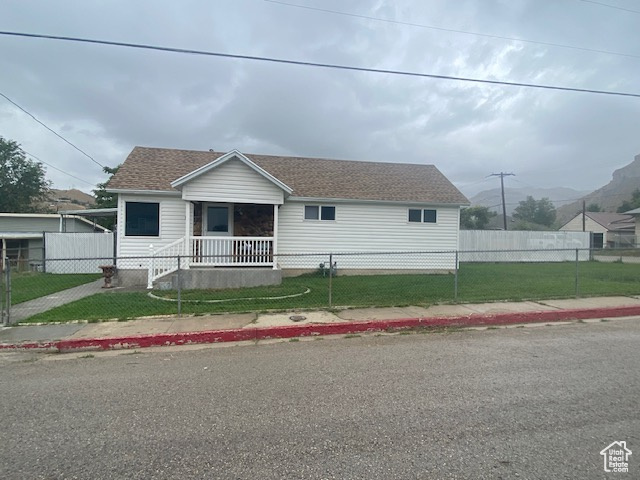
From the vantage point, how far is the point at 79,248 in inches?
676

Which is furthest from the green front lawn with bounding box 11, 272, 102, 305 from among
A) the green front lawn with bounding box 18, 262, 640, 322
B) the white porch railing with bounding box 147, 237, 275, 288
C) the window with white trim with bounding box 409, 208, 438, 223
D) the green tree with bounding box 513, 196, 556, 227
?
the green tree with bounding box 513, 196, 556, 227

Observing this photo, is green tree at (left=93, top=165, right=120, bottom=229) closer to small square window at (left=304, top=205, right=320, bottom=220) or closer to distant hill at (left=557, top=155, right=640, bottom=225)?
small square window at (left=304, top=205, right=320, bottom=220)

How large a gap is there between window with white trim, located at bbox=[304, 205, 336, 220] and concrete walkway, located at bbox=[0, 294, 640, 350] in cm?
738

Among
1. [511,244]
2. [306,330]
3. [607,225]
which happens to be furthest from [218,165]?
[607,225]

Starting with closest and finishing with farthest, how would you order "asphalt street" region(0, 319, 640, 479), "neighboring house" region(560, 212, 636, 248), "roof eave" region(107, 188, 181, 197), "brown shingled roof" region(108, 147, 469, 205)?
"asphalt street" region(0, 319, 640, 479) < "roof eave" region(107, 188, 181, 197) < "brown shingled roof" region(108, 147, 469, 205) < "neighboring house" region(560, 212, 636, 248)

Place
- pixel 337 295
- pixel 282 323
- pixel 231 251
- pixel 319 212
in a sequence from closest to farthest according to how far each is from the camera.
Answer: pixel 282 323 < pixel 337 295 < pixel 231 251 < pixel 319 212

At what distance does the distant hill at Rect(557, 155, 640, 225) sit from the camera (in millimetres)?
107500

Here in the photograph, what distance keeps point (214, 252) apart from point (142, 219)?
3.30 m

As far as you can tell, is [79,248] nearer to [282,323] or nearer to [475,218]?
[282,323]

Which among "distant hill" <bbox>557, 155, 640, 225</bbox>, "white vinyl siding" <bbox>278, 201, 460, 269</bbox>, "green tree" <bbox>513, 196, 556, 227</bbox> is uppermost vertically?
"distant hill" <bbox>557, 155, 640, 225</bbox>

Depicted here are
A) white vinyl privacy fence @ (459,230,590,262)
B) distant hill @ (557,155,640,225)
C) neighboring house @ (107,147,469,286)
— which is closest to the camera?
neighboring house @ (107,147,469,286)

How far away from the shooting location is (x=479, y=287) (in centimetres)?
1126

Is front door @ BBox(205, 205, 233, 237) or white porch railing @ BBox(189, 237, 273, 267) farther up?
front door @ BBox(205, 205, 233, 237)

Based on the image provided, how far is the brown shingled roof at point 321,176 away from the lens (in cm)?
1367
